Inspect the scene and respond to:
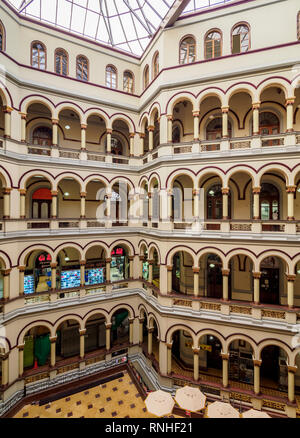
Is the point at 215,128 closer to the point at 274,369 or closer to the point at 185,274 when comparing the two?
the point at 185,274

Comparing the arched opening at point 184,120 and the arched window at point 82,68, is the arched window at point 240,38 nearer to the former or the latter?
the arched opening at point 184,120

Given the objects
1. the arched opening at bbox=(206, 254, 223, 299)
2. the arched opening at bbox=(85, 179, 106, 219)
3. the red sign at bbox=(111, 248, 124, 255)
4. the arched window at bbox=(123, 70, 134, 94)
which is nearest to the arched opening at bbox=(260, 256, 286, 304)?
the arched opening at bbox=(206, 254, 223, 299)

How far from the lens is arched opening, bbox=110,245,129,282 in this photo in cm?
1822

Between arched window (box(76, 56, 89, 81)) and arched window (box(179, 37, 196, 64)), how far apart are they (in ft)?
21.4

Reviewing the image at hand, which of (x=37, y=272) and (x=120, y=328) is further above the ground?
(x=37, y=272)

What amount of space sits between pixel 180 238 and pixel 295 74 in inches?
407

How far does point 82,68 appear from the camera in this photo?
16.0 meters

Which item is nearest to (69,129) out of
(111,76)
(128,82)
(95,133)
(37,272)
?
(95,133)

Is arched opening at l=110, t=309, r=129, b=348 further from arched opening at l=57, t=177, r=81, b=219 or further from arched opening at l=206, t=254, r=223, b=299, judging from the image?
arched opening at l=57, t=177, r=81, b=219

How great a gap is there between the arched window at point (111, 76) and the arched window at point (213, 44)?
6.83 meters

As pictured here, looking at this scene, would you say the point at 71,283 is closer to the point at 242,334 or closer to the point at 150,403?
the point at 150,403

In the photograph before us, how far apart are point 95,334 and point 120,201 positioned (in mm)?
10130

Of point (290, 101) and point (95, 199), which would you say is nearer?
point (290, 101)
